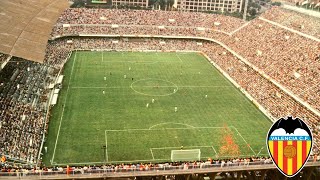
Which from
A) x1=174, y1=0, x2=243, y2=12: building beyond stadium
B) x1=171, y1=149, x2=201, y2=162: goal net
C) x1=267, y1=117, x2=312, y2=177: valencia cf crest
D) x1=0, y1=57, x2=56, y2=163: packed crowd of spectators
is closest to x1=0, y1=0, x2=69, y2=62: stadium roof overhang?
x1=0, y1=57, x2=56, y2=163: packed crowd of spectators

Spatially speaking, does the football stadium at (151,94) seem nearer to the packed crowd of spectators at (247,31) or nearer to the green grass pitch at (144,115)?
the green grass pitch at (144,115)

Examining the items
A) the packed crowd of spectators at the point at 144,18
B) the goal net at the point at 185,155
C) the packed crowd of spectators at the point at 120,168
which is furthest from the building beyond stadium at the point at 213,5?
the packed crowd of spectators at the point at 120,168

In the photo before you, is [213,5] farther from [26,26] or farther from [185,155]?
[185,155]

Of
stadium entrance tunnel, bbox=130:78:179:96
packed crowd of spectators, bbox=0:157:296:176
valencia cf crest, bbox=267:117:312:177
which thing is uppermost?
valencia cf crest, bbox=267:117:312:177

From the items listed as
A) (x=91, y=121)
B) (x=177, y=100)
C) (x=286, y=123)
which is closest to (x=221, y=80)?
(x=177, y=100)

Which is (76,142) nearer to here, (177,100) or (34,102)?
(34,102)

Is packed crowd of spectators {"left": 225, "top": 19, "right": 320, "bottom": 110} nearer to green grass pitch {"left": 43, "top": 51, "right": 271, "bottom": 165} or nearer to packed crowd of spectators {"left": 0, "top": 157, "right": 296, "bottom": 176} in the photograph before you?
green grass pitch {"left": 43, "top": 51, "right": 271, "bottom": 165}
